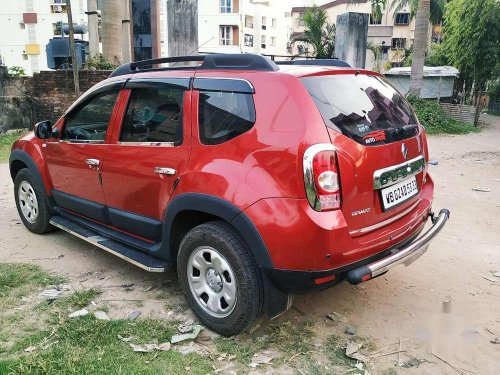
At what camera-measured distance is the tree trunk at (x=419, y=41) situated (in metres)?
13.7

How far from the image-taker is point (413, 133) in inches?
129

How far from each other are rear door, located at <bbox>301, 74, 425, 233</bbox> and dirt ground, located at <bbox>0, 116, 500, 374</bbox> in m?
0.83

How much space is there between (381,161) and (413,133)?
1.98ft

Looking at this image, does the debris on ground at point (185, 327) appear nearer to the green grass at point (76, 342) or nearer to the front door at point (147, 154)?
the green grass at point (76, 342)

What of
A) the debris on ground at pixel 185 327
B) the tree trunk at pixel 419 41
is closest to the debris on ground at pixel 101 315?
the debris on ground at pixel 185 327

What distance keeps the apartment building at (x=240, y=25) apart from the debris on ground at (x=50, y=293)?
126 ft

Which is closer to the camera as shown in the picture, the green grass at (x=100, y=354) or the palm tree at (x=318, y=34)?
the green grass at (x=100, y=354)

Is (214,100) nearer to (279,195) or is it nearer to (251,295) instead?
(279,195)

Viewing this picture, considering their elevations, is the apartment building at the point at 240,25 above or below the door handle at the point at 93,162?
above

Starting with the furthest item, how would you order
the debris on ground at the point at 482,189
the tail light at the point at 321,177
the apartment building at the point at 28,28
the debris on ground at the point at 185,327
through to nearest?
1. the apartment building at the point at 28,28
2. the debris on ground at the point at 482,189
3. the debris on ground at the point at 185,327
4. the tail light at the point at 321,177

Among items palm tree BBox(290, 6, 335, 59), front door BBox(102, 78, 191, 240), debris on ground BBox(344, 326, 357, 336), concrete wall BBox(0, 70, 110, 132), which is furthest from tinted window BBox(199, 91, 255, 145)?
palm tree BBox(290, 6, 335, 59)

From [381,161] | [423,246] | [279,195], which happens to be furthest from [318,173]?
[423,246]

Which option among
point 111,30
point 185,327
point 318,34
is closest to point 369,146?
point 185,327

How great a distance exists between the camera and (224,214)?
2740 mm
